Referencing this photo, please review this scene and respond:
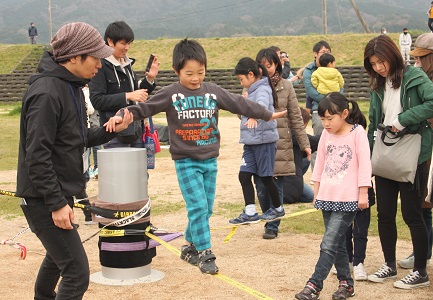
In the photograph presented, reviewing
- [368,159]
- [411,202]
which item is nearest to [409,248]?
[411,202]

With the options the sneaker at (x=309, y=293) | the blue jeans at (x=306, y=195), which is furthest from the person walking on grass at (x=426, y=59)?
the blue jeans at (x=306, y=195)

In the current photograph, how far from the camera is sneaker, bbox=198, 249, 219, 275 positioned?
5.91 meters

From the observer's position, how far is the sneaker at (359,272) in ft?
19.7

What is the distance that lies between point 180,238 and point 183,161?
1754mm

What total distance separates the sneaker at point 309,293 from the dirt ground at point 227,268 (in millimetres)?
175

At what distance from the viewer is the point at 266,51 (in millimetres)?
7629

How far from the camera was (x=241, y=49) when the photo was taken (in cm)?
4069

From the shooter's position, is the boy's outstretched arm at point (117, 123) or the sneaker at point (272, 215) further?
the sneaker at point (272, 215)

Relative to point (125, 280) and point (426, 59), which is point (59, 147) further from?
point (426, 59)

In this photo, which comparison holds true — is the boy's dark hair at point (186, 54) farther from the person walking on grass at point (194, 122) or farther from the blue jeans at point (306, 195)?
the blue jeans at point (306, 195)

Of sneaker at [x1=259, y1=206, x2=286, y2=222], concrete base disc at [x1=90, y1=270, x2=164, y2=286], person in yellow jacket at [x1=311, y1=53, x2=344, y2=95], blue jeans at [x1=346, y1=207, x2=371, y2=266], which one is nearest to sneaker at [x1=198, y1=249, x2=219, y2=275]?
concrete base disc at [x1=90, y1=270, x2=164, y2=286]

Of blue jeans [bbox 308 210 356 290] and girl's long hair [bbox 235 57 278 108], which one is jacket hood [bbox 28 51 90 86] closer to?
blue jeans [bbox 308 210 356 290]

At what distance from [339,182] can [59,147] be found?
2.08 m

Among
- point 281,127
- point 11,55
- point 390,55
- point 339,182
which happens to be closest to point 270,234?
point 281,127
